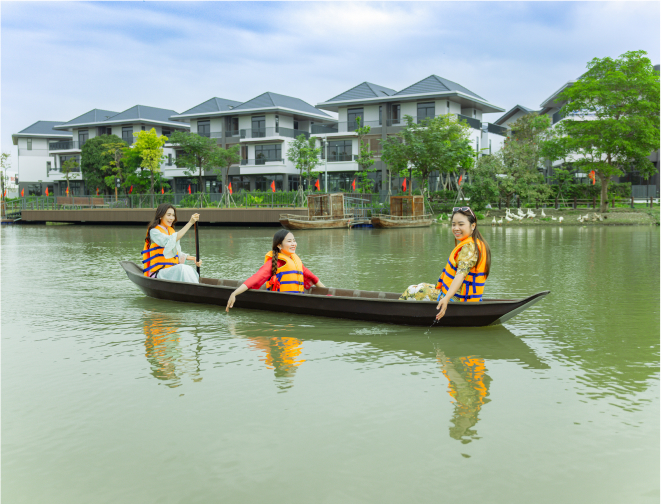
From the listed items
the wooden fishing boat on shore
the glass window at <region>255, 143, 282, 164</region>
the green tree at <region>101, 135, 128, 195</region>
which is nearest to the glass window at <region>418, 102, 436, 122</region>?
the wooden fishing boat on shore

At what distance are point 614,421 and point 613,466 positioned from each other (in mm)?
847

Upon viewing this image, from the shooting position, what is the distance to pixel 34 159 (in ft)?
230

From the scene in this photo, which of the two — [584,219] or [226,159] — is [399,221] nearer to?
[584,219]

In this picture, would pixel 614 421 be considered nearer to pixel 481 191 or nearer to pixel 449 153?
pixel 449 153

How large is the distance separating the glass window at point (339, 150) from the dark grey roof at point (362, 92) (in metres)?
3.65

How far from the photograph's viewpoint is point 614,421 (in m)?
4.67

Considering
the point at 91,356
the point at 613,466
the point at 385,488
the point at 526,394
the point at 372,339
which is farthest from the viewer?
the point at 372,339

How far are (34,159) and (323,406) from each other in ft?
245

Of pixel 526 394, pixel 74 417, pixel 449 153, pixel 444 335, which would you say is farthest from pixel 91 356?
pixel 449 153

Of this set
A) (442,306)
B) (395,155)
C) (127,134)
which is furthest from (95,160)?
(442,306)

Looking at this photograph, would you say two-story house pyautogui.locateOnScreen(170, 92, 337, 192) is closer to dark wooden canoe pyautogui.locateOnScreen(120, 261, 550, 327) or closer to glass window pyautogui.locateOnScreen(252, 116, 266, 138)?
glass window pyautogui.locateOnScreen(252, 116, 266, 138)

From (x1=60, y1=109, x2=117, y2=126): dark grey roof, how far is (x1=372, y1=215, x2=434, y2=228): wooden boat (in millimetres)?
38877

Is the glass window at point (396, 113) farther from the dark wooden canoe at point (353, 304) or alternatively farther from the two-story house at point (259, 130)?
the dark wooden canoe at point (353, 304)

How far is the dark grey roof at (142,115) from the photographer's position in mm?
59812
